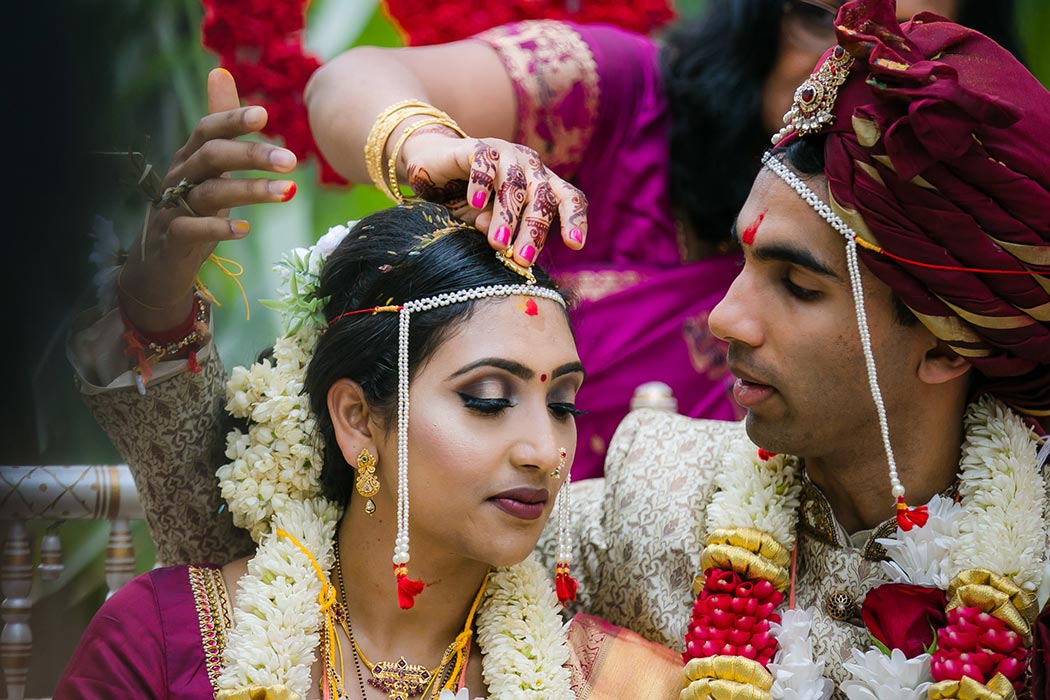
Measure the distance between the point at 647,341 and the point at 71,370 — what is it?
2174mm

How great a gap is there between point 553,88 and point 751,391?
1306 millimetres

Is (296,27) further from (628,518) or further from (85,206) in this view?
(85,206)

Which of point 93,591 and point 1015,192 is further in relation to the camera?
point 93,591

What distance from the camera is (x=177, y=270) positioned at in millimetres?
2615

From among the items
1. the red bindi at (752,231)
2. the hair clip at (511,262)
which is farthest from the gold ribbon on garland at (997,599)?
the hair clip at (511,262)

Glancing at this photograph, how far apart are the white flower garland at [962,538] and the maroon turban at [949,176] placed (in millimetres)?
182

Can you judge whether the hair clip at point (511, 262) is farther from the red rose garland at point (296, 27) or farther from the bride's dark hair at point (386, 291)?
the red rose garland at point (296, 27)

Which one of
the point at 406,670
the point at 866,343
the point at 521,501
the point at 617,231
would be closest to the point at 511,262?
the point at 521,501

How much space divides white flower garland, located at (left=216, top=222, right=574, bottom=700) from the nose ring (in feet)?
1.00

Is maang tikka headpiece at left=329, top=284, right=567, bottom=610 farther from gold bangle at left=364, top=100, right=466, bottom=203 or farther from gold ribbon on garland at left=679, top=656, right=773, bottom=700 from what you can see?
gold ribbon on garland at left=679, top=656, right=773, bottom=700

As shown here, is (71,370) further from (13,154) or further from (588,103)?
(588,103)

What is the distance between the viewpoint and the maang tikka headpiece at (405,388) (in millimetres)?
2582

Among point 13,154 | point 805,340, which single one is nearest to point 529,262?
point 805,340

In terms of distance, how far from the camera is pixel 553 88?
3666mm
